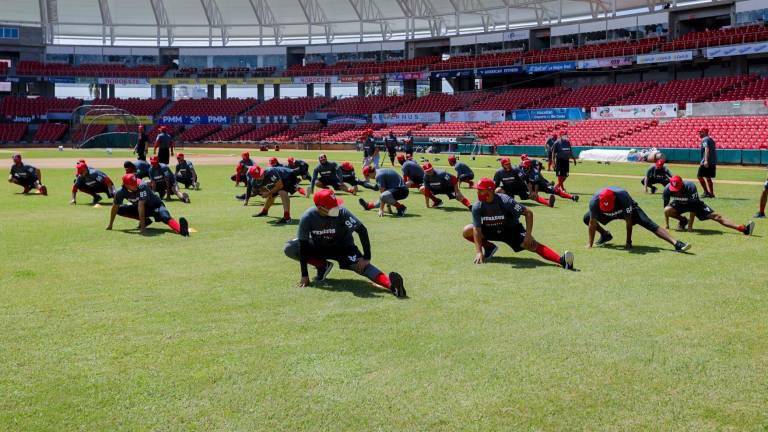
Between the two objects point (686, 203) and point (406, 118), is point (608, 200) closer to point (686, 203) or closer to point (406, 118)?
point (686, 203)

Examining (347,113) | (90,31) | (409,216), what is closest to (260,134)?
(347,113)

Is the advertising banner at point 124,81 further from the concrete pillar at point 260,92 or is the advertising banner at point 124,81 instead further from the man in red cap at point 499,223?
the man in red cap at point 499,223

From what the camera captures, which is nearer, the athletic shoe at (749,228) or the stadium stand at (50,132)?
the athletic shoe at (749,228)

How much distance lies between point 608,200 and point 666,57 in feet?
166

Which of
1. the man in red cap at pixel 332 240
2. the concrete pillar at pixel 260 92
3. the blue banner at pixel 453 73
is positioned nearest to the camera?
the man in red cap at pixel 332 240

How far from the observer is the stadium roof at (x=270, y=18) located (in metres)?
74.2

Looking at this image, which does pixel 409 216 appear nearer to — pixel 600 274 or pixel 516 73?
pixel 600 274

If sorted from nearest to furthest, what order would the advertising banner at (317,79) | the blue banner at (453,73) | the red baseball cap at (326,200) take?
1. the red baseball cap at (326,200)
2. the blue banner at (453,73)
3. the advertising banner at (317,79)

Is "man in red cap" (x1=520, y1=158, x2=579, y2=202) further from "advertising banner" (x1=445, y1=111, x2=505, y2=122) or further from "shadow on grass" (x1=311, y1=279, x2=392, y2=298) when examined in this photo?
"advertising banner" (x1=445, y1=111, x2=505, y2=122)

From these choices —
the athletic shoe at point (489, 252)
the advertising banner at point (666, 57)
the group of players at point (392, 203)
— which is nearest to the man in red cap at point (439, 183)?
the group of players at point (392, 203)

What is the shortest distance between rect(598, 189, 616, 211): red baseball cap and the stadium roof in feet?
201

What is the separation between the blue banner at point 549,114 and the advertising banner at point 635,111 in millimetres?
1493

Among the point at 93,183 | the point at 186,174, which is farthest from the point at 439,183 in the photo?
the point at 186,174

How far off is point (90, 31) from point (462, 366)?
90588 millimetres
